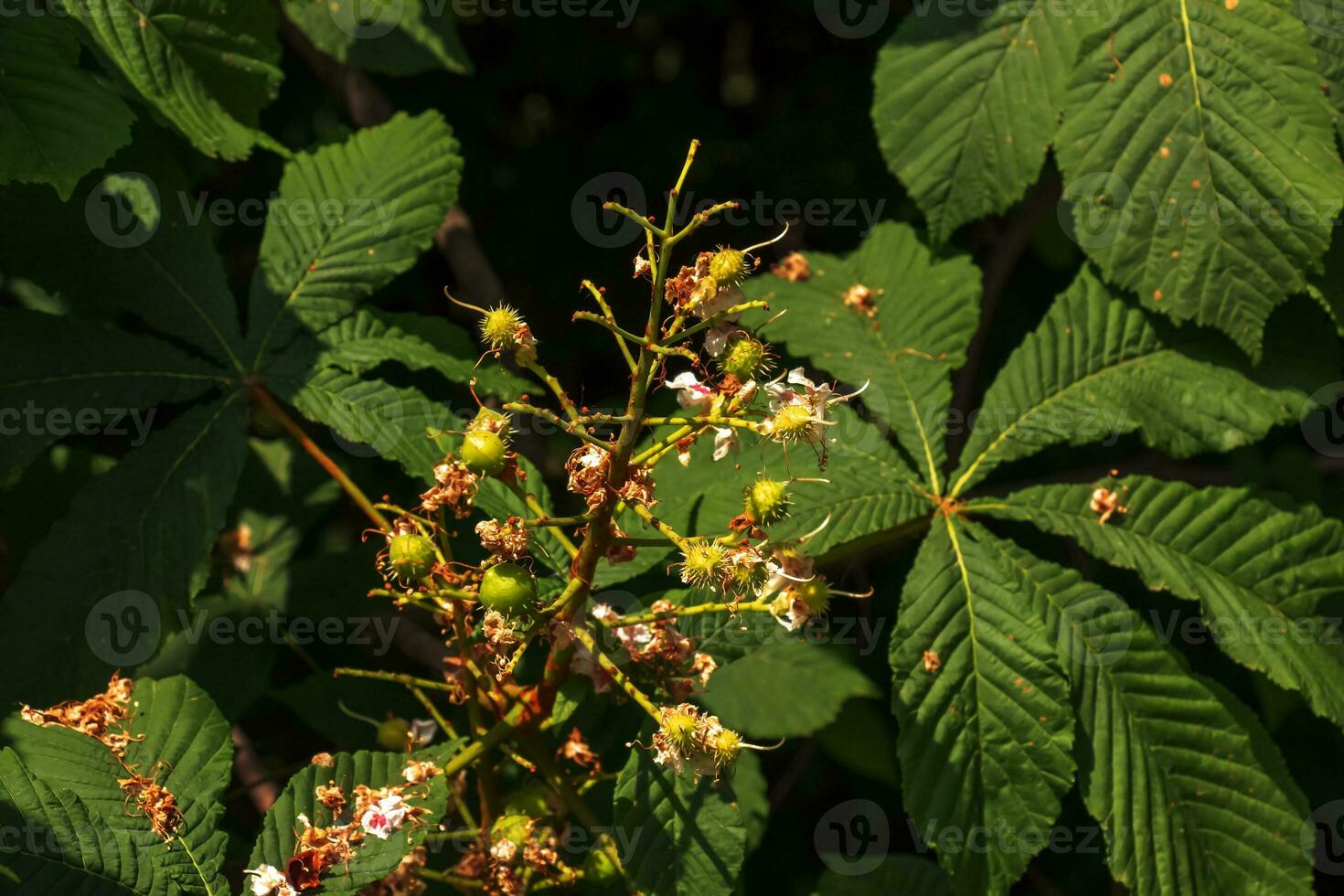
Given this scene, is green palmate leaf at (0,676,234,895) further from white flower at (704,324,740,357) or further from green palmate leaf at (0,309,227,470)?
white flower at (704,324,740,357)

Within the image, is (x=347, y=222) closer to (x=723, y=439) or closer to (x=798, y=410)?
(x=723, y=439)

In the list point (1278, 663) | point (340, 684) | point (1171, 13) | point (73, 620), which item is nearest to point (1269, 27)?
point (1171, 13)

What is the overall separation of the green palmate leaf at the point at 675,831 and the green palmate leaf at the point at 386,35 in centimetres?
189

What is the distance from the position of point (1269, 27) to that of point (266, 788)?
2922 millimetres

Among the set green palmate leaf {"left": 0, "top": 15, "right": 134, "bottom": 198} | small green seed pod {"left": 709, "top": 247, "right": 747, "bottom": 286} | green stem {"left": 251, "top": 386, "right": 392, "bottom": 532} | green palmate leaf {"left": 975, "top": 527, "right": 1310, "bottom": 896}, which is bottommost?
green palmate leaf {"left": 975, "top": 527, "right": 1310, "bottom": 896}

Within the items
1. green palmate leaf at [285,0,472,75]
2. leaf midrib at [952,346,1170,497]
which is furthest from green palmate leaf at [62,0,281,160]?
leaf midrib at [952,346,1170,497]

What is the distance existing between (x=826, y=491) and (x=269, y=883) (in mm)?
1280

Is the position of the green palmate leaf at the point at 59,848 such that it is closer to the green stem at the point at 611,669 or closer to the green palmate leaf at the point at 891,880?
the green stem at the point at 611,669

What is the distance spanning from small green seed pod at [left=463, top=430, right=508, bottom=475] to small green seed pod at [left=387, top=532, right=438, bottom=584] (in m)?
0.17

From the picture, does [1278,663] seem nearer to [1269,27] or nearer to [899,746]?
[899,746]

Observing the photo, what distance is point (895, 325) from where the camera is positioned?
113 inches

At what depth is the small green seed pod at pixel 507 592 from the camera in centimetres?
173

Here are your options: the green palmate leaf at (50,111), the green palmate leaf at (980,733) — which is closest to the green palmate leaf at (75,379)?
the green palmate leaf at (50,111)

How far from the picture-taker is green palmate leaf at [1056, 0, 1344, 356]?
2.55 metres
